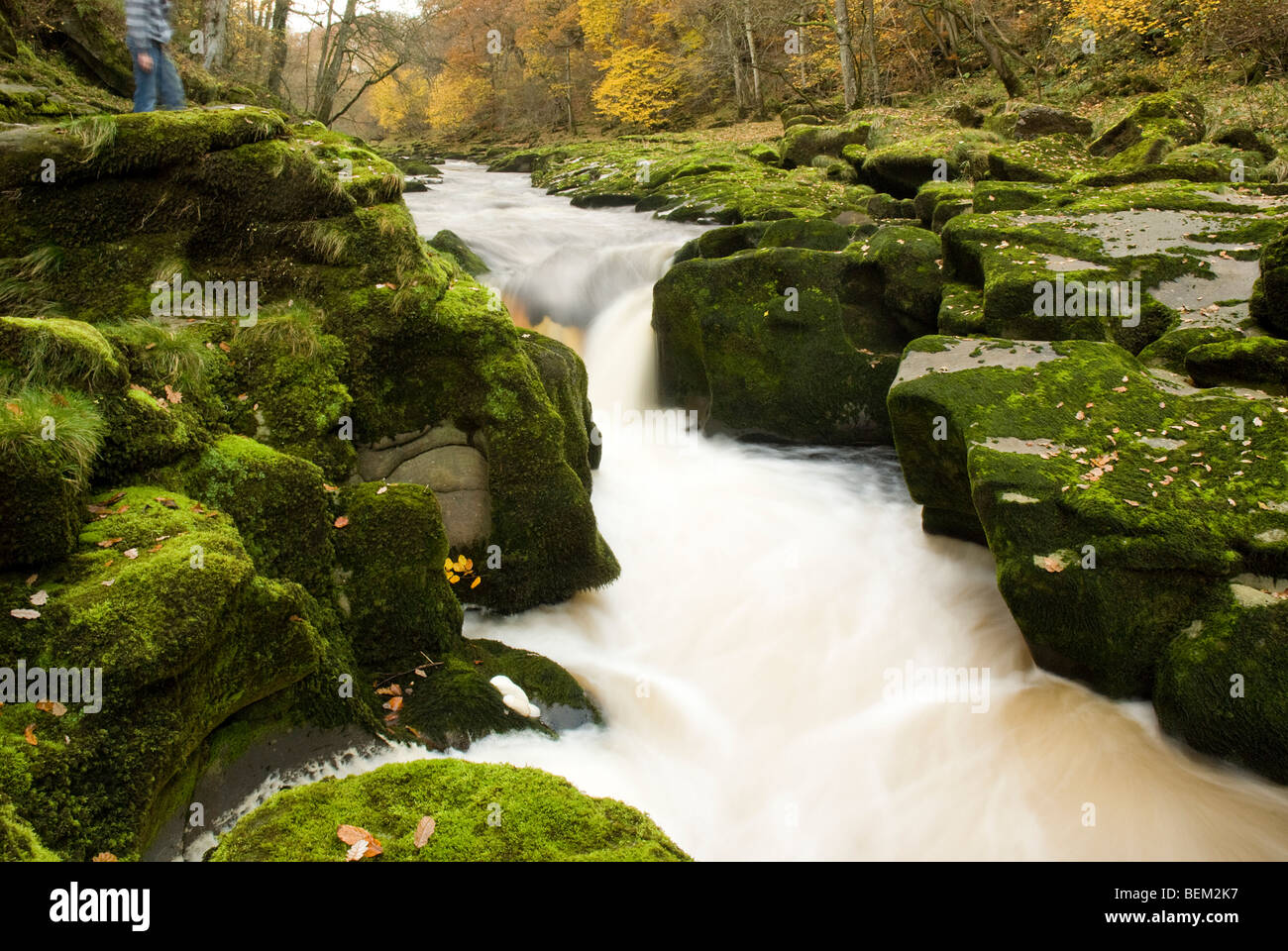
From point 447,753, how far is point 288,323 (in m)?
3.48

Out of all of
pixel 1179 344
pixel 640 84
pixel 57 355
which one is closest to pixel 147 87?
pixel 57 355

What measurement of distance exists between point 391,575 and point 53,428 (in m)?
1.89

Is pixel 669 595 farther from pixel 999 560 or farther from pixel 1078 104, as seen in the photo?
pixel 1078 104

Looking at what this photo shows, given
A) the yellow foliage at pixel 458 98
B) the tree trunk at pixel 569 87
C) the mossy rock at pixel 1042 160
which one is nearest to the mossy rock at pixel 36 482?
the mossy rock at pixel 1042 160

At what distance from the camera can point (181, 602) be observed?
129 inches

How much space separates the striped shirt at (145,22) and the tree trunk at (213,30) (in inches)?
463

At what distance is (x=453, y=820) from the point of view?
2686 millimetres

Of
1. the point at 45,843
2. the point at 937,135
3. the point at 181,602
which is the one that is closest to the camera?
the point at 45,843

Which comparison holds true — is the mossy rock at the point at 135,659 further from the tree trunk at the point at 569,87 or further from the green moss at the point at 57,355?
the tree trunk at the point at 569,87

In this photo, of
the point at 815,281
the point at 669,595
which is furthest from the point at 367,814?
the point at 815,281

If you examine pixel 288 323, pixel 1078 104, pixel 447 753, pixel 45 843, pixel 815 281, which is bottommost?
pixel 447 753

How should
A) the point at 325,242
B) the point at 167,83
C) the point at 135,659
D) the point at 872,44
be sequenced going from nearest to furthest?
the point at 135,659, the point at 325,242, the point at 167,83, the point at 872,44

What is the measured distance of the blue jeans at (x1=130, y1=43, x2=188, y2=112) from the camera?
826cm

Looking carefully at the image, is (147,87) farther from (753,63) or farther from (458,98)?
(458,98)
